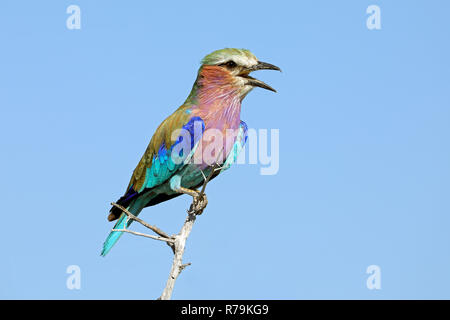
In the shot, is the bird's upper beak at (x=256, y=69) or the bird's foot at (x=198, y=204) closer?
the bird's foot at (x=198, y=204)

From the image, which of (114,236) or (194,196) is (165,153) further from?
(114,236)

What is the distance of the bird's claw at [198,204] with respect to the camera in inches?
281

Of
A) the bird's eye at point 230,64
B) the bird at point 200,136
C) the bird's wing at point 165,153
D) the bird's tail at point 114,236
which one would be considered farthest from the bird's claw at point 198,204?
the bird's eye at point 230,64

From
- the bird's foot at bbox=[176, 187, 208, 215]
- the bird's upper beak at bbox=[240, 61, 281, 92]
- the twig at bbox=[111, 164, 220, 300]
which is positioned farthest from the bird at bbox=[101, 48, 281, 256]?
the twig at bbox=[111, 164, 220, 300]

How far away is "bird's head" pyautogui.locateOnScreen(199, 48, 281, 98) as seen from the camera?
314 inches

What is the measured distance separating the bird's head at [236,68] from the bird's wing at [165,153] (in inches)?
23.7

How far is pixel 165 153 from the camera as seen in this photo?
7.93 metres

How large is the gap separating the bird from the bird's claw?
377 millimetres

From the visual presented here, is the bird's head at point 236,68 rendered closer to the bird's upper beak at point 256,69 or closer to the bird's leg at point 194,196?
the bird's upper beak at point 256,69
